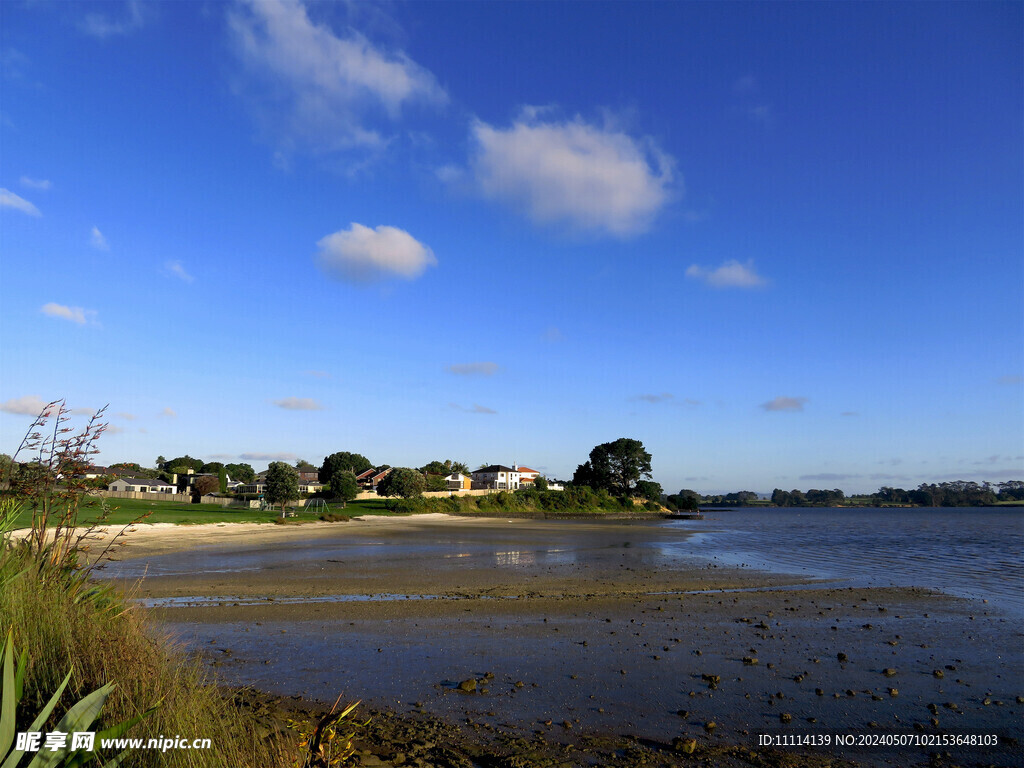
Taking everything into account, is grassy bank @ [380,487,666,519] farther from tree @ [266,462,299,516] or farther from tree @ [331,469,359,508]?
tree @ [266,462,299,516]

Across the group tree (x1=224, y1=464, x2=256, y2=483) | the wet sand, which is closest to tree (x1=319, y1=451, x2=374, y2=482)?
tree (x1=224, y1=464, x2=256, y2=483)

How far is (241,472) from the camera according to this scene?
14962 centimetres

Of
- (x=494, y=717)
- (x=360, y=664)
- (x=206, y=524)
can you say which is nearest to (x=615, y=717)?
(x=494, y=717)

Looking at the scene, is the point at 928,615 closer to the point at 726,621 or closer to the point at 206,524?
the point at 726,621

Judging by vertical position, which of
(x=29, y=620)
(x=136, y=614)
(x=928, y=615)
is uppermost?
(x=29, y=620)

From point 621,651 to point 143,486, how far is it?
10188cm

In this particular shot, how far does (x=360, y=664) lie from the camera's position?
11.7 metres

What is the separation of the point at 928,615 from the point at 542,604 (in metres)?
11.5

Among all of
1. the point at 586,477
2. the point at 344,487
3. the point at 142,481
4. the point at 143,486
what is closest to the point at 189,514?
the point at 344,487

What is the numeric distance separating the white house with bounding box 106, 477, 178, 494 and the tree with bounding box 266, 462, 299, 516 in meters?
36.9

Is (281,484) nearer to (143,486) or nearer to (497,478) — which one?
(143,486)

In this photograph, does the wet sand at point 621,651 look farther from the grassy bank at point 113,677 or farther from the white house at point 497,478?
the white house at point 497,478

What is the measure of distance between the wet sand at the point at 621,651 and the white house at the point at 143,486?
252 feet

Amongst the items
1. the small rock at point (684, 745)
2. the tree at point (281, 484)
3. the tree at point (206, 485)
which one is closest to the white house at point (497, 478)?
the tree at point (206, 485)
